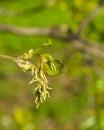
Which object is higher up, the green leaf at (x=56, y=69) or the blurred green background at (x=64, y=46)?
the blurred green background at (x=64, y=46)

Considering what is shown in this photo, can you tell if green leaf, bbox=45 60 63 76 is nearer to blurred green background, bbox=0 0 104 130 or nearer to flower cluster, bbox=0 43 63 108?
flower cluster, bbox=0 43 63 108

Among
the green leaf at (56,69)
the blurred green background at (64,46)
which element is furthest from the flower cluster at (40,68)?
the blurred green background at (64,46)

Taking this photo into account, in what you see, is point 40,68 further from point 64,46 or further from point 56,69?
point 64,46

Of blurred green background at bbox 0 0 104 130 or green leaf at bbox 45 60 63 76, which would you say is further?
blurred green background at bbox 0 0 104 130

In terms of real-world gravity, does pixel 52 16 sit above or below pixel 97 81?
above

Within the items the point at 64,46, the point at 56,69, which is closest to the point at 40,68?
the point at 56,69

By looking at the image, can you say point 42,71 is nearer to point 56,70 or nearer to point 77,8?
point 56,70

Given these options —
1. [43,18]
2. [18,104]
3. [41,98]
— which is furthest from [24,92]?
[41,98]

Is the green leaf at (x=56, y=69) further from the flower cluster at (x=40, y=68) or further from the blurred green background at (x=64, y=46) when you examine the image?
the blurred green background at (x=64, y=46)

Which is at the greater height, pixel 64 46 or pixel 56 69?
pixel 64 46

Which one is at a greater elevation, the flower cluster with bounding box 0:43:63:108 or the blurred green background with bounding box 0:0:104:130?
the blurred green background with bounding box 0:0:104:130

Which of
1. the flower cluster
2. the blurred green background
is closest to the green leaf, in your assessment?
the flower cluster
